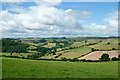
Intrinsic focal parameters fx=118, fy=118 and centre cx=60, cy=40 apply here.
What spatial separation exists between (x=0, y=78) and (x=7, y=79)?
3.29 feet

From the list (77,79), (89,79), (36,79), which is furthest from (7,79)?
(89,79)

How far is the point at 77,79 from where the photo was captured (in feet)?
48.8

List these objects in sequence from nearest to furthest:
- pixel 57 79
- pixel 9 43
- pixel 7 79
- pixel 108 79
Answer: pixel 7 79
pixel 57 79
pixel 108 79
pixel 9 43

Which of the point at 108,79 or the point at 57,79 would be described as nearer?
the point at 57,79

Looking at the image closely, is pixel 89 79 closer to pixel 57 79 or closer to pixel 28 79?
pixel 57 79

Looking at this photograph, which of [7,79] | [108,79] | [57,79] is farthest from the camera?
[108,79]

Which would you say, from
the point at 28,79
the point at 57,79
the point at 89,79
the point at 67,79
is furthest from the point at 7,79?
the point at 89,79

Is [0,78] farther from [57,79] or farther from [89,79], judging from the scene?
[89,79]

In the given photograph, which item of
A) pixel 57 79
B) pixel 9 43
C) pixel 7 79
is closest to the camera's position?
pixel 7 79

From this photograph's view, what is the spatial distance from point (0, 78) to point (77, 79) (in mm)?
9271

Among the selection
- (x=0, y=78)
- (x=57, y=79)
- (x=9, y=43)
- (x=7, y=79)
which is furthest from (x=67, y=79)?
(x=9, y=43)

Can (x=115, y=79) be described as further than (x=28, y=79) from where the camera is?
Yes

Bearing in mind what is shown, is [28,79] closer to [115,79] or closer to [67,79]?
[67,79]

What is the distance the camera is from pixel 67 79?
48.5 feet
